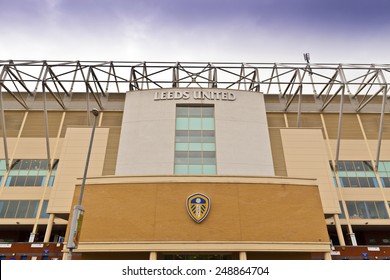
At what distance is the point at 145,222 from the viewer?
22203 mm

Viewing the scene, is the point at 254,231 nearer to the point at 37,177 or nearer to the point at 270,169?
the point at 270,169

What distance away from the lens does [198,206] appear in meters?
22.6

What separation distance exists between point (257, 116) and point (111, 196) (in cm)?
2237

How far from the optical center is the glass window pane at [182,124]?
117 ft

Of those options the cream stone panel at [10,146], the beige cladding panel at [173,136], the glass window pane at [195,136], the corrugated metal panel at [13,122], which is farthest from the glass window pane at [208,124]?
the corrugated metal panel at [13,122]

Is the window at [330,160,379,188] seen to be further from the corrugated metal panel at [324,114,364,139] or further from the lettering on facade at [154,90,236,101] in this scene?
the lettering on facade at [154,90,236,101]

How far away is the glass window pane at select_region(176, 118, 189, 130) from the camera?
35688 mm

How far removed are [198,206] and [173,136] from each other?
44.5 feet

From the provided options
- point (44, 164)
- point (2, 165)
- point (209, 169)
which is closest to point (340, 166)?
point (209, 169)

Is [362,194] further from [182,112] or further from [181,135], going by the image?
[182,112]

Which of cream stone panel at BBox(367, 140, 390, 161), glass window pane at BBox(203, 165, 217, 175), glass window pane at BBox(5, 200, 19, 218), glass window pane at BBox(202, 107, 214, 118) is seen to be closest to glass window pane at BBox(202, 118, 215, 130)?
glass window pane at BBox(202, 107, 214, 118)

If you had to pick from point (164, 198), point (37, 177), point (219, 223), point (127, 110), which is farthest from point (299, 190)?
point (37, 177)

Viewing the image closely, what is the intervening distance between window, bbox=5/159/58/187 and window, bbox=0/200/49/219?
2375 mm

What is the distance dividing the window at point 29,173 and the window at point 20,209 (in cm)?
238
